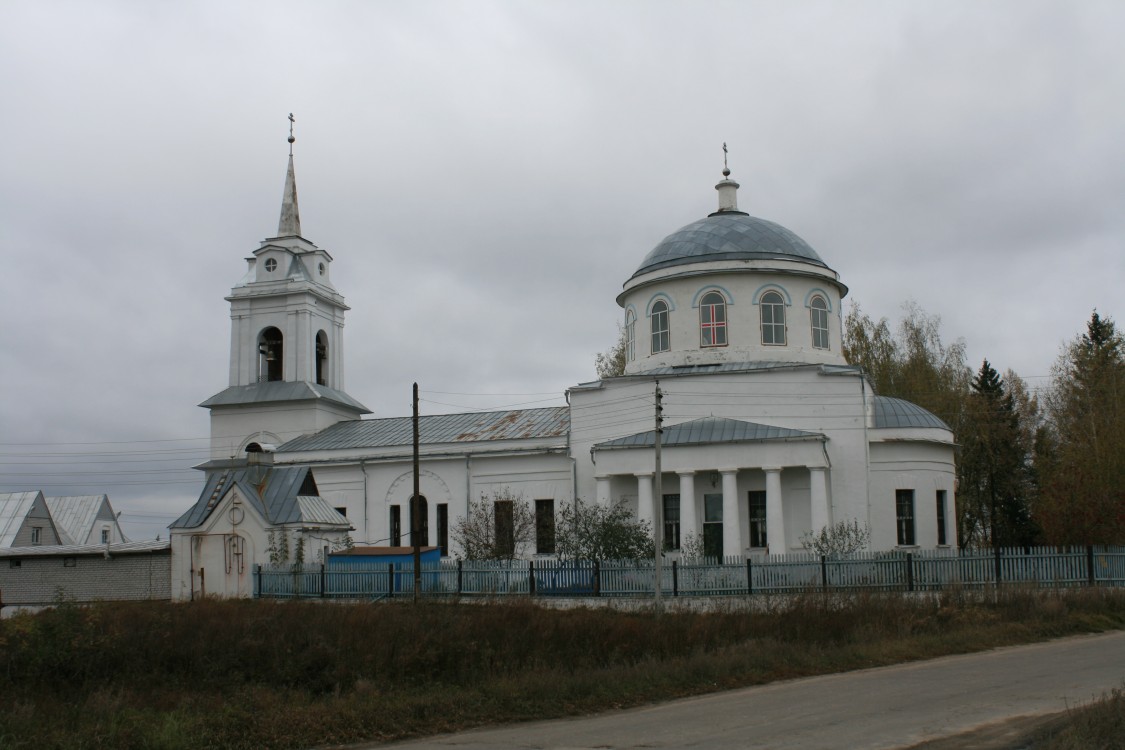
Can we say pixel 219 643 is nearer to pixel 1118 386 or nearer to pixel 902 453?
pixel 902 453

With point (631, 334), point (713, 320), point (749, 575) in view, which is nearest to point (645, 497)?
point (749, 575)

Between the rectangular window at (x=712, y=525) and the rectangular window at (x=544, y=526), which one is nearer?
the rectangular window at (x=712, y=525)

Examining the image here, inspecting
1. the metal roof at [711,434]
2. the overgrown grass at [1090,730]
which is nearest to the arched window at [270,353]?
the metal roof at [711,434]

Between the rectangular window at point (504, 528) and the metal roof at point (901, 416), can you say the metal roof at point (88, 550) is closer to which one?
the rectangular window at point (504, 528)

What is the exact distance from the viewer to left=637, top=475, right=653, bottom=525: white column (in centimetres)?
3266

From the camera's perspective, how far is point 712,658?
16359 mm

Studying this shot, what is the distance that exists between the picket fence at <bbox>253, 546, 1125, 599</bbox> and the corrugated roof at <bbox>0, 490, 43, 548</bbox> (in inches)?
1297

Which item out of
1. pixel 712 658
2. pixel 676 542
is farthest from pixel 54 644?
pixel 676 542

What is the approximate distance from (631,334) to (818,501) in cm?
1002

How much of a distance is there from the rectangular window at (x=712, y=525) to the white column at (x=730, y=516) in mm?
979

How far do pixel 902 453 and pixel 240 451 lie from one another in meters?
26.0

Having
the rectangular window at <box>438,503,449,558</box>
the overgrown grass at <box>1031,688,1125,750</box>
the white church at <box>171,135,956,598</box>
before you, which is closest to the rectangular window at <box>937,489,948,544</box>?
the white church at <box>171,135,956,598</box>

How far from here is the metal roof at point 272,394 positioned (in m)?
44.2

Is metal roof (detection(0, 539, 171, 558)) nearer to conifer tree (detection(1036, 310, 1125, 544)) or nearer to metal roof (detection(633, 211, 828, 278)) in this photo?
metal roof (detection(633, 211, 828, 278))
